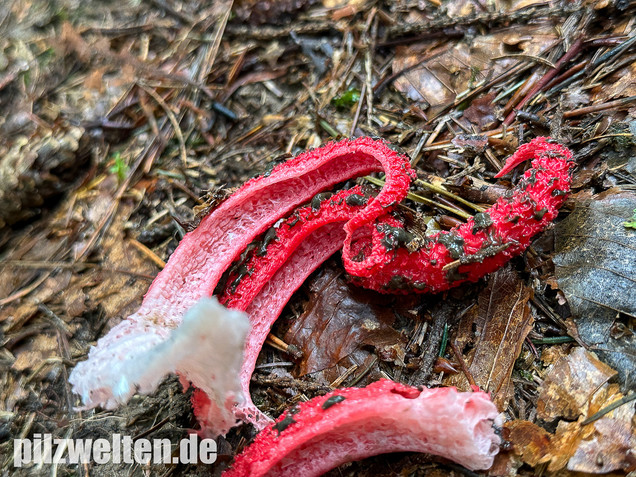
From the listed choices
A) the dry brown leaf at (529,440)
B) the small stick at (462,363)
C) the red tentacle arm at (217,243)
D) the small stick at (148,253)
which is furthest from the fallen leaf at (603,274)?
the small stick at (148,253)

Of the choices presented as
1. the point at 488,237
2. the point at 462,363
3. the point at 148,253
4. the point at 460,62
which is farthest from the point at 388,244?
the point at 460,62

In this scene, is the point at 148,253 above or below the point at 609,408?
above

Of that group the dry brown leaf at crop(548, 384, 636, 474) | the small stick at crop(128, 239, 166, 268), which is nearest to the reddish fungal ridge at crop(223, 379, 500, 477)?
the dry brown leaf at crop(548, 384, 636, 474)

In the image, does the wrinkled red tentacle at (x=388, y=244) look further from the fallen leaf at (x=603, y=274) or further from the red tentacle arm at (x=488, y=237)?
the fallen leaf at (x=603, y=274)

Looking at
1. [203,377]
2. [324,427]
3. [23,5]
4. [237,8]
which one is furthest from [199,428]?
[23,5]

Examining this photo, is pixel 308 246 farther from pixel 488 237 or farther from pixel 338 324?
pixel 488 237

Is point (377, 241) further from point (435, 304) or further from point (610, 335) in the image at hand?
point (610, 335)

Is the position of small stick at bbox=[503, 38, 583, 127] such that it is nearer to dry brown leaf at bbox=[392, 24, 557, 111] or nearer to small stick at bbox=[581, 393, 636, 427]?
dry brown leaf at bbox=[392, 24, 557, 111]
